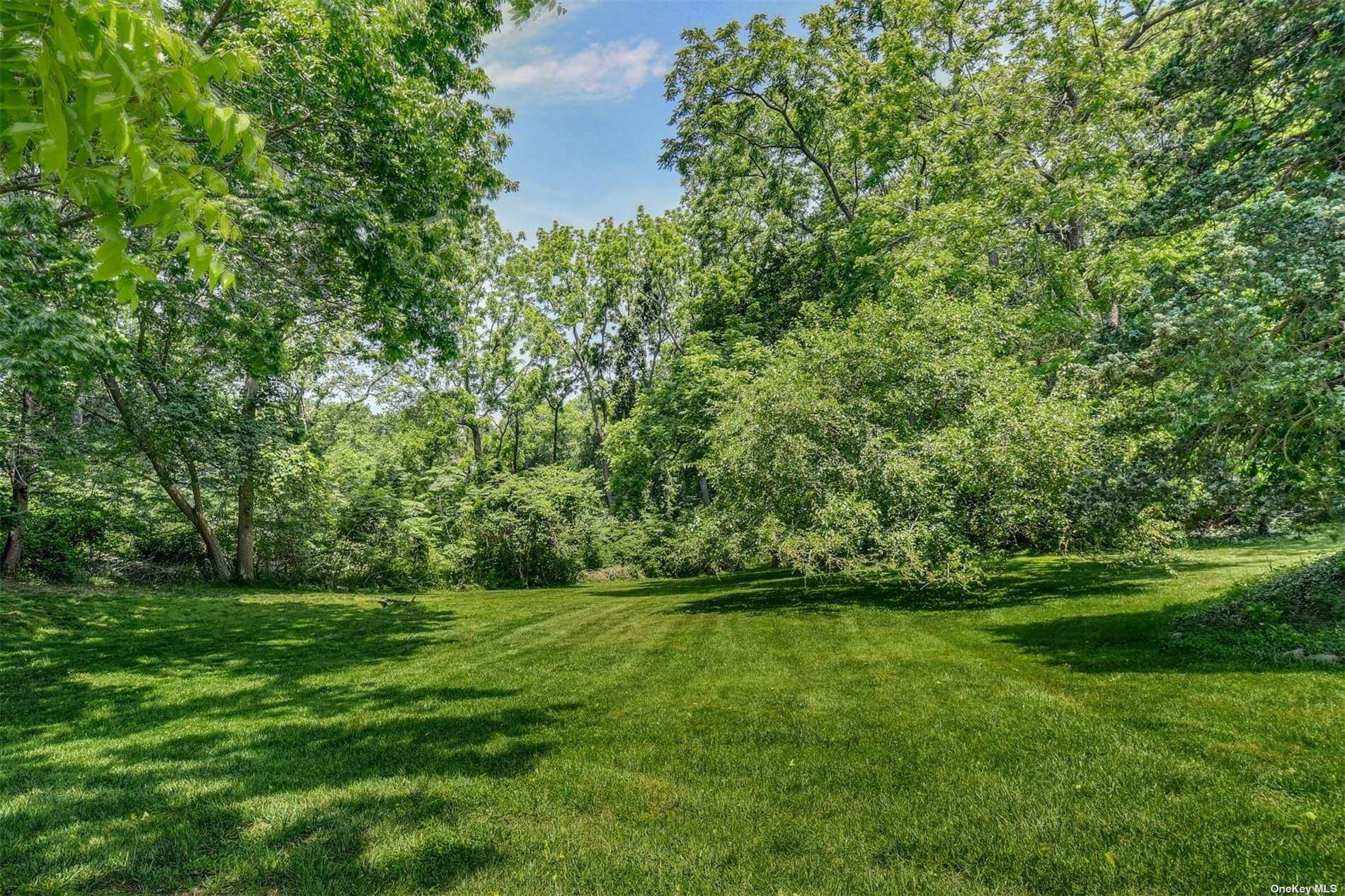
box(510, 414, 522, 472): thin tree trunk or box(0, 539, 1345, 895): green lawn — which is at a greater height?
box(510, 414, 522, 472): thin tree trunk

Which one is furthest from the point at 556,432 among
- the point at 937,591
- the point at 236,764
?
the point at 236,764

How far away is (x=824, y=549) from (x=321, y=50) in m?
10.8

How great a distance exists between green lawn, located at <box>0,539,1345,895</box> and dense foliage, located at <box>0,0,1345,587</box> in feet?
9.53

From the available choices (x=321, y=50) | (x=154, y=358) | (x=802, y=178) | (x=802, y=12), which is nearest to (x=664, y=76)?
(x=802, y=12)

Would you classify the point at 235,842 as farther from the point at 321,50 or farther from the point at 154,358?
the point at 154,358

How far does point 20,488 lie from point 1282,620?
23.0m

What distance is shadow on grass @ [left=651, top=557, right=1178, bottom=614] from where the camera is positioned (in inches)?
436

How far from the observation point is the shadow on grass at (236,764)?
9.87 feet

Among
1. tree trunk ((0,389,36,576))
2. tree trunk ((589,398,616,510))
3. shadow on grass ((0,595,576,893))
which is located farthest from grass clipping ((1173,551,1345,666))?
tree trunk ((589,398,616,510))

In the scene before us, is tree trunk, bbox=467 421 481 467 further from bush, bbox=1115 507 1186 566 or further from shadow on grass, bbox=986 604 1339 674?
bush, bbox=1115 507 1186 566

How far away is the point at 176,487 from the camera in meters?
15.3

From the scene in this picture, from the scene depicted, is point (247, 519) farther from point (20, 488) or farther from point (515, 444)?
point (515, 444)

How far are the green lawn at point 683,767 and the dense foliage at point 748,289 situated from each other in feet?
9.53

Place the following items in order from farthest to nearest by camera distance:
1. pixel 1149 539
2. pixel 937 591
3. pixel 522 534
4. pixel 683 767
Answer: pixel 522 534, pixel 937 591, pixel 1149 539, pixel 683 767
